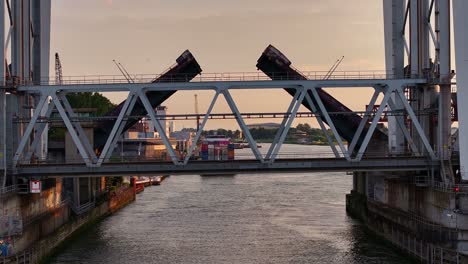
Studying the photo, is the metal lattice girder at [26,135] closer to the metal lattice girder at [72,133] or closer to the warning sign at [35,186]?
the metal lattice girder at [72,133]

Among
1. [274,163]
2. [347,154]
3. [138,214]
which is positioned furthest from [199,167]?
[138,214]

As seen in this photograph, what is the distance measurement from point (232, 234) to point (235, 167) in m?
7.86

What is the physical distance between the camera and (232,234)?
33.8 m

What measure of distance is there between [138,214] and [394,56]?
20.8m

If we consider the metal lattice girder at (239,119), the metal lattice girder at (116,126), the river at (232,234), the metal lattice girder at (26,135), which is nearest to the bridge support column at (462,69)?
the river at (232,234)

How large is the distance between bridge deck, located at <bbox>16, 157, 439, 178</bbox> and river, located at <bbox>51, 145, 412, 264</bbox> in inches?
152

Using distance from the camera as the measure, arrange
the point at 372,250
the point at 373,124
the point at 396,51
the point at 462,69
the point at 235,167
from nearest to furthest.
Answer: the point at 462,69 → the point at 235,167 → the point at 373,124 → the point at 372,250 → the point at 396,51

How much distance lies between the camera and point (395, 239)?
96.2 feet

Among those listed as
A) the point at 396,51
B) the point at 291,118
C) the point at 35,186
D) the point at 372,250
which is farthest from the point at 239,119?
the point at 396,51

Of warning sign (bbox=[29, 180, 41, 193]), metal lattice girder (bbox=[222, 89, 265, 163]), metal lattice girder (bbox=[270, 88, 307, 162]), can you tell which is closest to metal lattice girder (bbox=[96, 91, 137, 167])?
warning sign (bbox=[29, 180, 41, 193])

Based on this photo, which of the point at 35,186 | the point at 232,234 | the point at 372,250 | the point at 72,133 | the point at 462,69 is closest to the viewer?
the point at 462,69

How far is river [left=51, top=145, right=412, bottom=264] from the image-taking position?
28.2m

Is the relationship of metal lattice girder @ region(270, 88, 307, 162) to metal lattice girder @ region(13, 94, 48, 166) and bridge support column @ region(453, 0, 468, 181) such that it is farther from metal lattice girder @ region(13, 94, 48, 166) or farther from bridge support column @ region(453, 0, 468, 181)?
metal lattice girder @ region(13, 94, 48, 166)

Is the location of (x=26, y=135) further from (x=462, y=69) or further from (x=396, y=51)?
(x=396, y=51)
